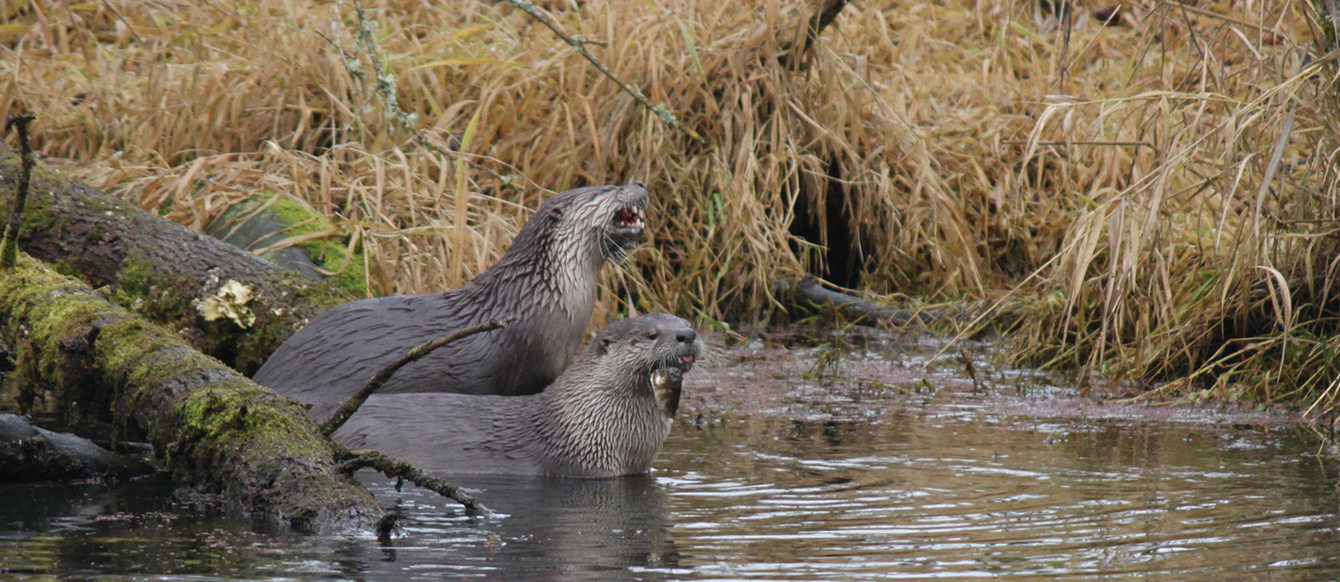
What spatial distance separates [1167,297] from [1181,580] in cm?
309

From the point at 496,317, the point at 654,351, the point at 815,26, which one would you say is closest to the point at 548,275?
the point at 496,317

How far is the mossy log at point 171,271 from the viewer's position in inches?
246

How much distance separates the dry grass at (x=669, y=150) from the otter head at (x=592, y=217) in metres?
1.45

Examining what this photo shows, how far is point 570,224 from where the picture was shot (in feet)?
18.9

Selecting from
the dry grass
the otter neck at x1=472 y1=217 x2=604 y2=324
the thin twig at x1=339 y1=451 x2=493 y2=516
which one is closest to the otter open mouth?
the otter neck at x1=472 y1=217 x2=604 y2=324

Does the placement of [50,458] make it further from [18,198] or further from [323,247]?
[323,247]

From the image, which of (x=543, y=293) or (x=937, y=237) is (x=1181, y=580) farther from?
(x=937, y=237)

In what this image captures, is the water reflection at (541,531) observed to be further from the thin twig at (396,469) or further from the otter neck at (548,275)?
the otter neck at (548,275)

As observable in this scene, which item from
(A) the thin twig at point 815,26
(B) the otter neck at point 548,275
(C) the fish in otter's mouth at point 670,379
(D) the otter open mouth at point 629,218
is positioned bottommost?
(C) the fish in otter's mouth at point 670,379

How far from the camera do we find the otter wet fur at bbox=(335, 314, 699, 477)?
16.8ft

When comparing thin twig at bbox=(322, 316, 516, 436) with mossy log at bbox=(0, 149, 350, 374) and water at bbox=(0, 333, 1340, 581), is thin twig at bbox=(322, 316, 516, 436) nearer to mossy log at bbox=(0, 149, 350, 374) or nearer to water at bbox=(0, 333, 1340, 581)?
water at bbox=(0, 333, 1340, 581)

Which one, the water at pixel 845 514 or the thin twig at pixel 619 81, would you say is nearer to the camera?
the water at pixel 845 514

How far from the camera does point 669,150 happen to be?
339 inches

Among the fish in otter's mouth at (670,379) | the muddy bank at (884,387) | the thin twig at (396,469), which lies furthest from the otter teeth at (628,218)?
the thin twig at (396,469)
